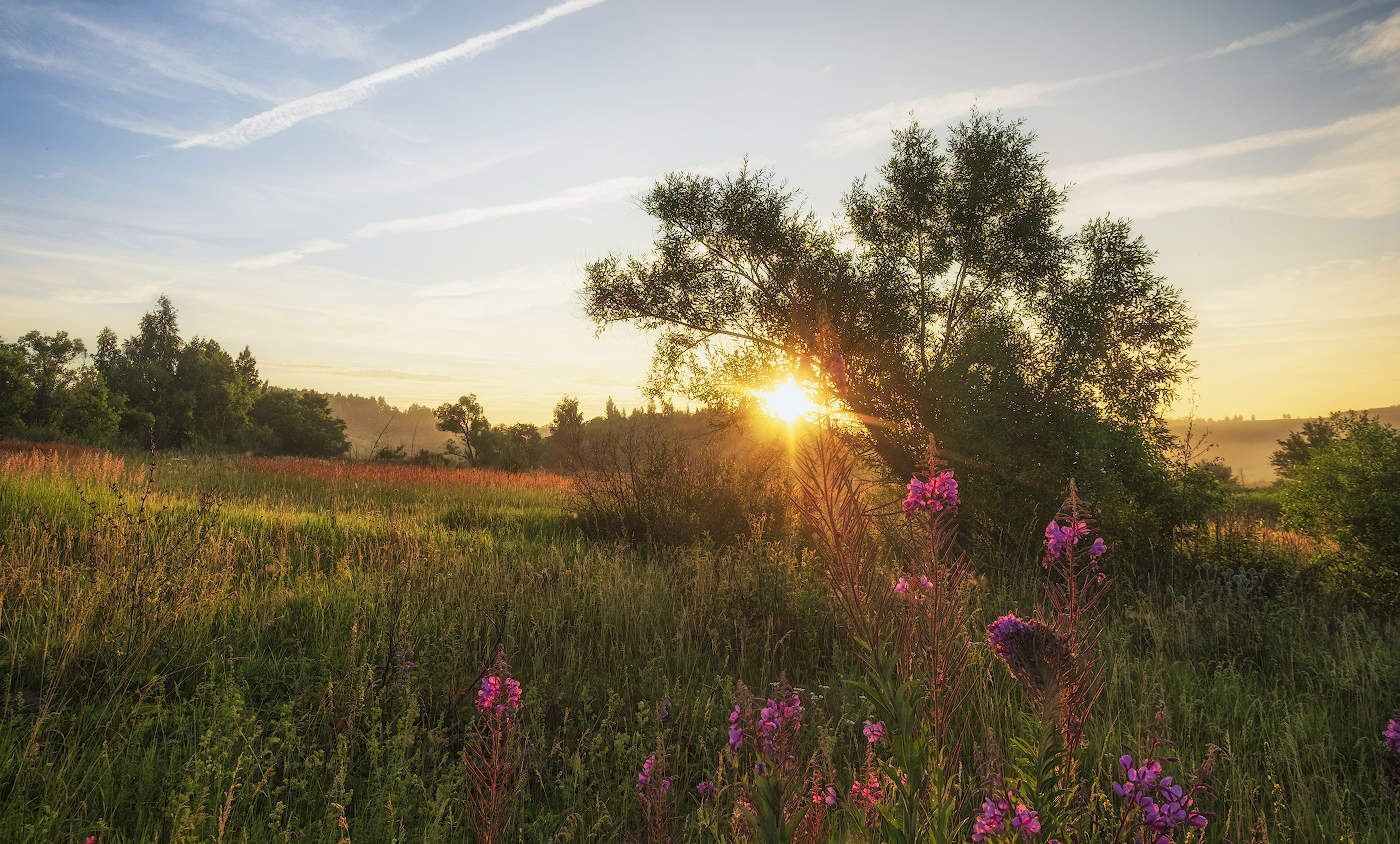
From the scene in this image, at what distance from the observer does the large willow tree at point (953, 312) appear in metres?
13.6

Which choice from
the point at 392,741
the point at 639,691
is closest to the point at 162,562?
the point at 392,741

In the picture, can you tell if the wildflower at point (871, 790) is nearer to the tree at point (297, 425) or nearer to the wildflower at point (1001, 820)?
the wildflower at point (1001, 820)

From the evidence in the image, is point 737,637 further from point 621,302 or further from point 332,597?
point 621,302

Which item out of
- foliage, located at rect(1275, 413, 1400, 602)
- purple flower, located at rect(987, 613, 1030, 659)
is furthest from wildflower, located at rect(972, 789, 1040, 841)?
foliage, located at rect(1275, 413, 1400, 602)

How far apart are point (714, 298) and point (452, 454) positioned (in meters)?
16.7

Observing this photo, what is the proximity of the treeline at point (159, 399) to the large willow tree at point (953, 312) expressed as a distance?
2727cm

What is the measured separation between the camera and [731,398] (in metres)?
19.2

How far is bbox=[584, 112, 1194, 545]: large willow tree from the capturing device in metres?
13.6

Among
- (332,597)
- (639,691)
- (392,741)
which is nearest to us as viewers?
(392,741)

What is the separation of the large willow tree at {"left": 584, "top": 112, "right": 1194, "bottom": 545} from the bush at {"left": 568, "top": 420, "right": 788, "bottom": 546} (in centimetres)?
392

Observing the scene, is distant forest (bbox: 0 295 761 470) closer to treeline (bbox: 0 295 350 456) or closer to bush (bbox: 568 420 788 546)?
treeline (bbox: 0 295 350 456)

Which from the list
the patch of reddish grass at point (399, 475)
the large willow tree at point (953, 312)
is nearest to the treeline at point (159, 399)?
the patch of reddish grass at point (399, 475)

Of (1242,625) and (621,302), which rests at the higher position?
(621,302)

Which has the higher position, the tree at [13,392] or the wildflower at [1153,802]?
Answer: the tree at [13,392]
